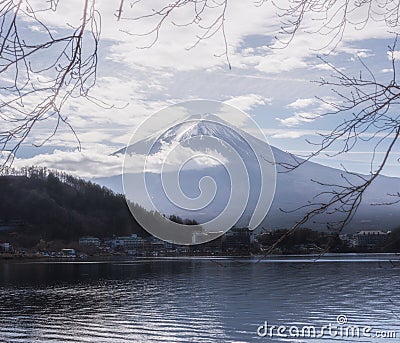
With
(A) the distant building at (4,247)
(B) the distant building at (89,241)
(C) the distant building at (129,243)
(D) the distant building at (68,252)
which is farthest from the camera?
(C) the distant building at (129,243)

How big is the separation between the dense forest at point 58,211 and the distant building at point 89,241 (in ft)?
3.06

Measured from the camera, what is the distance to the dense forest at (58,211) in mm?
65062

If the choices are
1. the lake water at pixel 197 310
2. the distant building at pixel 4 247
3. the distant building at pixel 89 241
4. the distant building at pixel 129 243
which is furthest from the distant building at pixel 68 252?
the lake water at pixel 197 310

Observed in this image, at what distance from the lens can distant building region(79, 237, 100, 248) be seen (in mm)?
65644

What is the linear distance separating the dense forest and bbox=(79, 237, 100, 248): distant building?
0.93m

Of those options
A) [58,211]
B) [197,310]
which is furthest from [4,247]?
[197,310]

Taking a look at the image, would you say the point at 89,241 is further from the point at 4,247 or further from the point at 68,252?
the point at 4,247

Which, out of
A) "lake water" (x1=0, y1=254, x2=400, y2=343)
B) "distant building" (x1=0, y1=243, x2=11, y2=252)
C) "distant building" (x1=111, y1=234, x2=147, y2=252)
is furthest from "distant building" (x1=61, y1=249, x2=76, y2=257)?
"lake water" (x1=0, y1=254, x2=400, y2=343)

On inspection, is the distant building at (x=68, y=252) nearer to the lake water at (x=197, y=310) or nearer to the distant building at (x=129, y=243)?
the distant building at (x=129, y=243)

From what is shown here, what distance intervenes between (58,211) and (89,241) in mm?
4828

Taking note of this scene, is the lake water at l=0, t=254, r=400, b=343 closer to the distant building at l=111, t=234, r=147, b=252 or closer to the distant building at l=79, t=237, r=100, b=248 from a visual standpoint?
the distant building at l=79, t=237, r=100, b=248

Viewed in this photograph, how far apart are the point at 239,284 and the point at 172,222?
3734 centimetres

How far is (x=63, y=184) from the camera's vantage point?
7150cm

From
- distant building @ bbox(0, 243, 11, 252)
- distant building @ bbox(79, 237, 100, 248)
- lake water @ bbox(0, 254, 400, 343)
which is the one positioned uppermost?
distant building @ bbox(79, 237, 100, 248)
